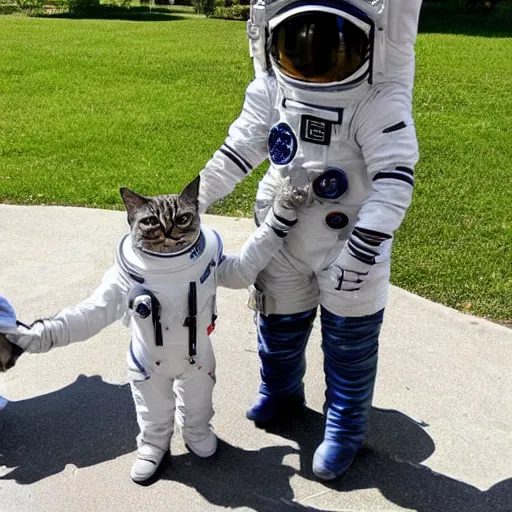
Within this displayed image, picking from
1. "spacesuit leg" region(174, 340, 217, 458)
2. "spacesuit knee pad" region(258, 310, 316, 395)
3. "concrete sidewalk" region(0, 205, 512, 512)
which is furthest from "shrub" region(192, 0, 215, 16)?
"spacesuit leg" region(174, 340, 217, 458)

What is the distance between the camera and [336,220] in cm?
261

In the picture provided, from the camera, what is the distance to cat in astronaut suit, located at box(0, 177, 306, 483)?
8.05ft

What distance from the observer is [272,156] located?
2.67m

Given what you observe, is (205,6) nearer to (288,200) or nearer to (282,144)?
(282,144)

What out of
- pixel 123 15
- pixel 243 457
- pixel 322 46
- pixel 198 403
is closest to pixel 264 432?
pixel 243 457

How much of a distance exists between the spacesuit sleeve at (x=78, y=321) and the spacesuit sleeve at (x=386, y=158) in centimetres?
86

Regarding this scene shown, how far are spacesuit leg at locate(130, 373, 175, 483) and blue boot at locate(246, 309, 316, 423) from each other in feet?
1.55

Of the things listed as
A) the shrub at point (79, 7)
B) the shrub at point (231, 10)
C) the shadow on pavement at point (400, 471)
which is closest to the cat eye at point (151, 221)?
the shadow on pavement at point (400, 471)

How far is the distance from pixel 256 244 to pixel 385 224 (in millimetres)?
480

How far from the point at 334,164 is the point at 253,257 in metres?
0.44

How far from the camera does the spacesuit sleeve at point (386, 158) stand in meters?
2.42

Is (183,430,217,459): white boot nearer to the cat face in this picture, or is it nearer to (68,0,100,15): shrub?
the cat face

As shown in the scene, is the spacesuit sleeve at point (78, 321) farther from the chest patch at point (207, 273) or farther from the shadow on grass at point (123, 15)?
the shadow on grass at point (123, 15)

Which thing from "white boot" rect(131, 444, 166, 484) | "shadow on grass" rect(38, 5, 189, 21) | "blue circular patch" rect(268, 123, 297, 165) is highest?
"blue circular patch" rect(268, 123, 297, 165)
